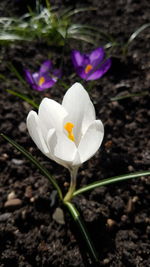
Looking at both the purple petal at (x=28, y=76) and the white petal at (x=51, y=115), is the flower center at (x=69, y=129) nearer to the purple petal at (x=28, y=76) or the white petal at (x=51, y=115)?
the white petal at (x=51, y=115)

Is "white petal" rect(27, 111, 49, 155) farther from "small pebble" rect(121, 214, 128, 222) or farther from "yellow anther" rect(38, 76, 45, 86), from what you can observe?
"yellow anther" rect(38, 76, 45, 86)

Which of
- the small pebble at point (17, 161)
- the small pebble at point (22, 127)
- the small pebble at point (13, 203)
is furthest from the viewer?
the small pebble at point (22, 127)

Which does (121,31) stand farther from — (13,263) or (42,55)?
(13,263)

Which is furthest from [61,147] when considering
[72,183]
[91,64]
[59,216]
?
[91,64]

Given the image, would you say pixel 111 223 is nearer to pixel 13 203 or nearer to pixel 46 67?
pixel 13 203

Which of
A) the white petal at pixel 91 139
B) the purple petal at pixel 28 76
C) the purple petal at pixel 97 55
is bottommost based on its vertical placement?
the purple petal at pixel 97 55

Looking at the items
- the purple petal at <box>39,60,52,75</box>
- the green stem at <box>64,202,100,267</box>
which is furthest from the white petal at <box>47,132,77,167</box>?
the purple petal at <box>39,60,52,75</box>

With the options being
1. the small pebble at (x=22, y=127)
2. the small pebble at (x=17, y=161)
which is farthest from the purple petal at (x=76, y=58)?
the small pebble at (x=17, y=161)
